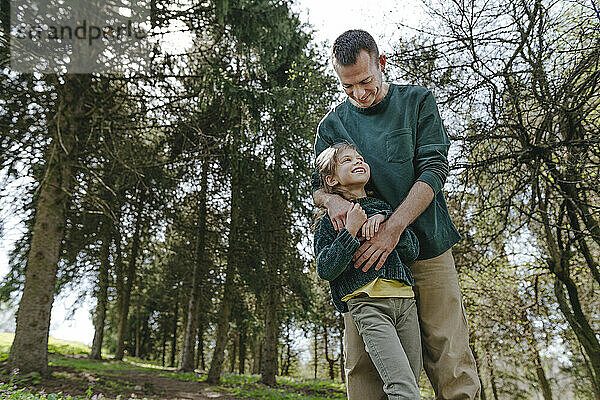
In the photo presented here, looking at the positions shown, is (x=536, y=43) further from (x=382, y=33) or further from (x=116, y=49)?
(x=116, y=49)

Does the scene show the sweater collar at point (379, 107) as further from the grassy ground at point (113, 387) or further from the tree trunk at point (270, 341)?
the tree trunk at point (270, 341)

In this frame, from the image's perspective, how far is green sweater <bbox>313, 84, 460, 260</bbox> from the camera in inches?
82.5

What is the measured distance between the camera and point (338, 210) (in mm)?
2078

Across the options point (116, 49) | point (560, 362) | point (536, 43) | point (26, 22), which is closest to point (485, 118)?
point (536, 43)

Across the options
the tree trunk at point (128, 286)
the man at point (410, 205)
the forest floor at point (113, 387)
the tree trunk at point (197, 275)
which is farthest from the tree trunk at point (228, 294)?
the man at point (410, 205)

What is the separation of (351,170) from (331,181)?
150 millimetres

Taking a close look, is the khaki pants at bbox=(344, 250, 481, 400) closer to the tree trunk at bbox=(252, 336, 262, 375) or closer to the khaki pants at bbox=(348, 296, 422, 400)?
the khaki pants at bbox=(348, 296, 422, 400)

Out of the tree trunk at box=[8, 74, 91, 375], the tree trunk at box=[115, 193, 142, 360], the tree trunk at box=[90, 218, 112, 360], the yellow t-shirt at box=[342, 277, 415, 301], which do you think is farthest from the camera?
the tree trunk at box=[115, 193, 142, 360]

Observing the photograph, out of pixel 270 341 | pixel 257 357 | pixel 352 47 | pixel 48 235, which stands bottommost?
pixel 257 357

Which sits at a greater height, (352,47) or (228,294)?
(228,294)

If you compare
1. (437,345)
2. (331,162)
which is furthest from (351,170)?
(437,345)

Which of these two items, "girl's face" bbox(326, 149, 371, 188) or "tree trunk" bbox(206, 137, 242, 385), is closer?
"girl's face" bbox(326, 149, 371, 188)

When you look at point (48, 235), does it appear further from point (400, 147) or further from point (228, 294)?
point (400, 147)

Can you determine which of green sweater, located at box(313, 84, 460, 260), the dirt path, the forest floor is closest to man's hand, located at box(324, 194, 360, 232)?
green sweater, located at box(313, 84, 460, 260)
